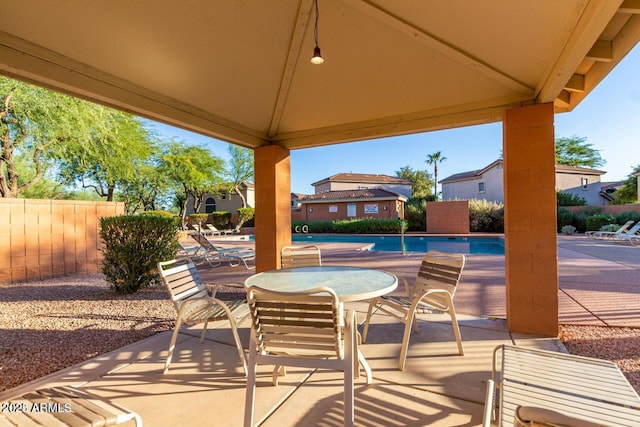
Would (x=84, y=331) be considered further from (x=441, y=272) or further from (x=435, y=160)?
(x=435, y=160)

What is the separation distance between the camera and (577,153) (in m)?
30.6

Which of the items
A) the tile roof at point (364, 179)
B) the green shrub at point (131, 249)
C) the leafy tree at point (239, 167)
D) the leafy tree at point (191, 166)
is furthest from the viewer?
the tile roof at point (364, 179)

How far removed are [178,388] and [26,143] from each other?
466 inches

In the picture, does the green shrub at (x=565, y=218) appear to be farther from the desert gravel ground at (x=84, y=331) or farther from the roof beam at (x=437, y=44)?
the roof beam at (x=437, y=44)

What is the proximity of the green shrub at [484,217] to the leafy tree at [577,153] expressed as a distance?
1775 centimetres

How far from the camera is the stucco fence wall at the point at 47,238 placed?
6320 mm

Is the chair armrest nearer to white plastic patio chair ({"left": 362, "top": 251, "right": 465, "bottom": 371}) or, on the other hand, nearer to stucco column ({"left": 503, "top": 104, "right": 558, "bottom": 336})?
white plastic patio chair ({"left": 362, "top": 251, "right": 465, "bottom": 371})

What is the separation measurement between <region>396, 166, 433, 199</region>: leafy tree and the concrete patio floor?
100 ft

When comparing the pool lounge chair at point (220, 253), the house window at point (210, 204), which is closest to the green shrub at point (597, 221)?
the pool lounge chair at point (220, 253)

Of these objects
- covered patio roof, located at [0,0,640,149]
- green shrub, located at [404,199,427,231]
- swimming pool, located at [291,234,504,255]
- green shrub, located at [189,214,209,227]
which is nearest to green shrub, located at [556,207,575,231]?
swimming pool, located at [291,234,504,255]

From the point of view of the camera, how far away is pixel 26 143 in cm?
980

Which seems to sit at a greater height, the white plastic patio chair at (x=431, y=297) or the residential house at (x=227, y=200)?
the residential house at (x=227, y=200)

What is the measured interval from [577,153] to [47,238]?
134ft

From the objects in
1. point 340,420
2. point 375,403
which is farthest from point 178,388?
point 375,403
